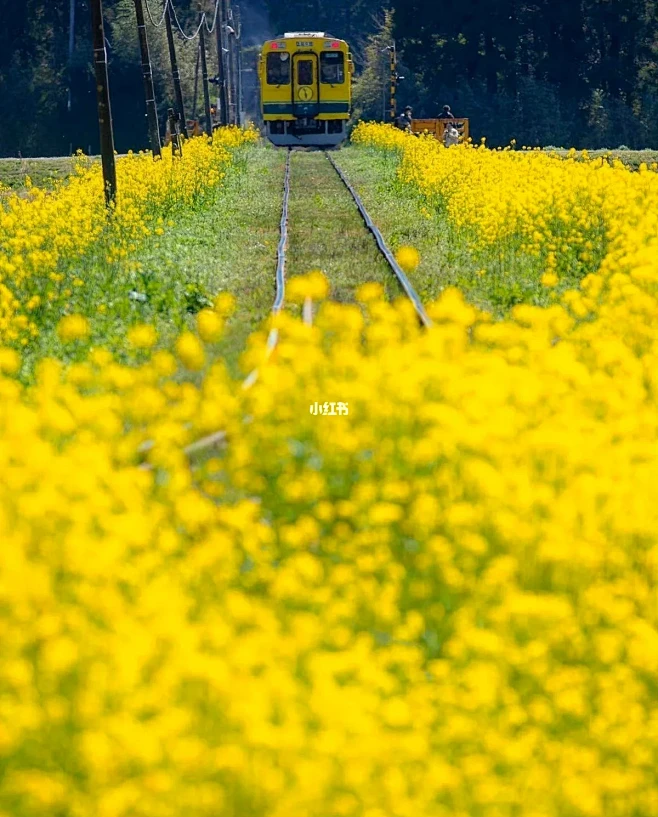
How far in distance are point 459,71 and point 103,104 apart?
4064cm

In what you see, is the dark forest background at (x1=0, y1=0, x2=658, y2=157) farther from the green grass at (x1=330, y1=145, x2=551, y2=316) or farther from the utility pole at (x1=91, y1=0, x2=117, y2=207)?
the utility pole at (x1=91, y1=0, x2=117, y2=207)

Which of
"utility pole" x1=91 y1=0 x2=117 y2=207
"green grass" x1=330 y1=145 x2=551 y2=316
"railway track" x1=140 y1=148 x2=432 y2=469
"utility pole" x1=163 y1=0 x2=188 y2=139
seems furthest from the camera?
"utility pole" x1=163 y1=0 x2=188 y2=139

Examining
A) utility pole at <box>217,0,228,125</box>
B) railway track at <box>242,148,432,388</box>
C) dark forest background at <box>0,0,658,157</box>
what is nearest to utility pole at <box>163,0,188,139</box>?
railway track at <box>242,148,432,388</box>

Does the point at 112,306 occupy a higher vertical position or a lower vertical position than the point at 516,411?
lower

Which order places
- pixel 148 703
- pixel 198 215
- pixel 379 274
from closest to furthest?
pixel 148 703
pixel 379 274
pixel 198 215

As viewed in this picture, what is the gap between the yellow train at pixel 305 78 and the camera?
118 ft

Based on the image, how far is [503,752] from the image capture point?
3963 mm

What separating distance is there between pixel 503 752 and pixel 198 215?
51.0 feet

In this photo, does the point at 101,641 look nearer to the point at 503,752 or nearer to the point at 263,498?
the point at 503,752

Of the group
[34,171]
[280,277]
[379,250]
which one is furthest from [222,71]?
[280,277]

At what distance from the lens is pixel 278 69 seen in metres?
36.3

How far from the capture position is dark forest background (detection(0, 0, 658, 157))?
5359 cm

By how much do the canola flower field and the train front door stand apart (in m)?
28.9

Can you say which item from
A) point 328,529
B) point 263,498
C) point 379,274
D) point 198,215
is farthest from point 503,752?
point 198,215
